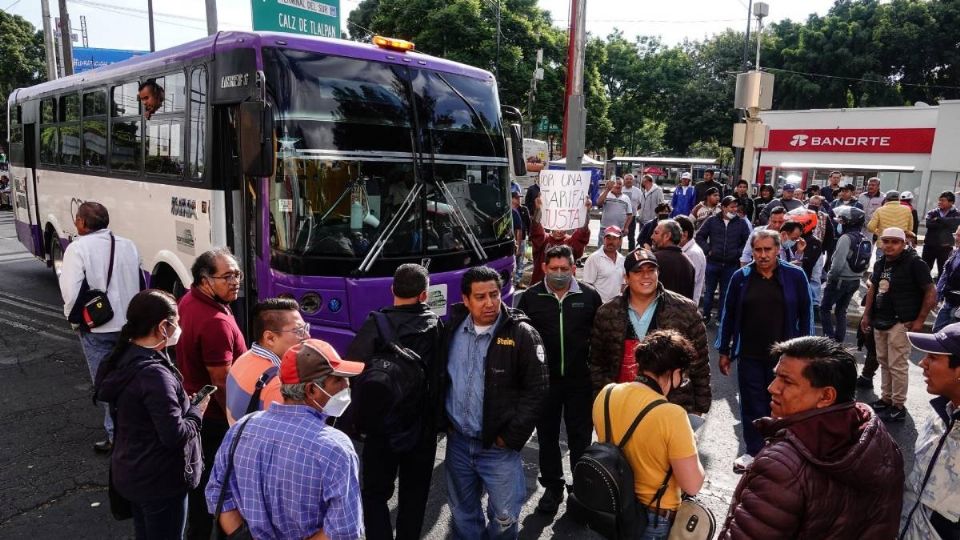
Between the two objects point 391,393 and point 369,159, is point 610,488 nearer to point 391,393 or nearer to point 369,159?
point 391,393

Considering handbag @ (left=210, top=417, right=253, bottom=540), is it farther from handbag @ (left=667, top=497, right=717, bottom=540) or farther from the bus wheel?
the bus wheel

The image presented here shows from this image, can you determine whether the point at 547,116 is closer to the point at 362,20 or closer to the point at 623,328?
the point at 362,20

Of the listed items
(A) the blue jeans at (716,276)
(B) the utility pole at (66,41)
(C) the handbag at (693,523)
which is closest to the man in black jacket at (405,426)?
(C) the handbag at (693,523)

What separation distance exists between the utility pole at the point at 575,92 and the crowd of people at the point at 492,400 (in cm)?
354

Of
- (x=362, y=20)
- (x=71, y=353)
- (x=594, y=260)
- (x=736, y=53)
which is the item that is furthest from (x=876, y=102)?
(x=71, y=353)

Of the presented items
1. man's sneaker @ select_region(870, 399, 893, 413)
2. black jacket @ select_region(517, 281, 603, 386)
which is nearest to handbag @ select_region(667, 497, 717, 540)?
black jacket @ select_region(517, 281, 603, 386)

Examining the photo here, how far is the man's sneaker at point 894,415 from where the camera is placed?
5.65 m

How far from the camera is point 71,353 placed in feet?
23.8

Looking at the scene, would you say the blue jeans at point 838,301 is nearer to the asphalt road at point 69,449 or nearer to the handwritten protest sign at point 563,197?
the asphalt road at point 69,449

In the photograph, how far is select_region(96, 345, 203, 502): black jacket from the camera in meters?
2.69

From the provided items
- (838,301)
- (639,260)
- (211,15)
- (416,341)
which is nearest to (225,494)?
(416,341)

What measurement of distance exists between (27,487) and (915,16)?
42.3m

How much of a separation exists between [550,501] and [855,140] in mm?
31830

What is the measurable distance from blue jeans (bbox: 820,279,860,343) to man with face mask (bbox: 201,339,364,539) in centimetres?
722
